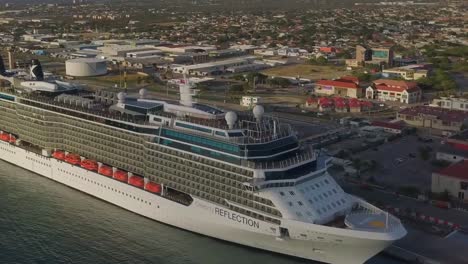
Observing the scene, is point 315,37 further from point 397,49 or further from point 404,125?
point 404,125

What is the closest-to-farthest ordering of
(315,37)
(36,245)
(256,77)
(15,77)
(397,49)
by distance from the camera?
(36,245) → (15,77) → (256,77) → (397,49) → (315,37)

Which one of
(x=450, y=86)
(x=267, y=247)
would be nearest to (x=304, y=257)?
(x=267, y=247)

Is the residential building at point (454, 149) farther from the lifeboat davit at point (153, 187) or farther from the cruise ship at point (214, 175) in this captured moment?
the lifeboat davit at point (153, 187)

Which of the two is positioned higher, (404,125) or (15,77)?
(15,77)

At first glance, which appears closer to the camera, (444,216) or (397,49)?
(444,216)

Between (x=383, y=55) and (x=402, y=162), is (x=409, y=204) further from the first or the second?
(x=383, y=55)

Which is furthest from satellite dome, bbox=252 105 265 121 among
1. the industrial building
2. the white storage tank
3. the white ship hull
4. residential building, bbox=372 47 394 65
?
residential building, bbox=372 47 394 65

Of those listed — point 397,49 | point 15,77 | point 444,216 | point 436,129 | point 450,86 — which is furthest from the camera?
point 397,49
